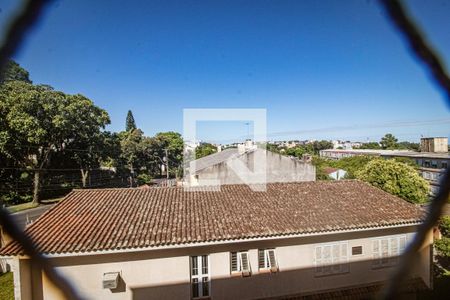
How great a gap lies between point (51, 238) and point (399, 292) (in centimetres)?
1076

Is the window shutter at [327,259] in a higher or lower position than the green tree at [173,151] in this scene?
lower

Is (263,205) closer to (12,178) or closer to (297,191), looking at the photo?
(297,191)

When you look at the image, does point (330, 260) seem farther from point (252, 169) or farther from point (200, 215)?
point (252, 169)

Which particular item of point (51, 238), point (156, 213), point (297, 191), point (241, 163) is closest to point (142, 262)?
point (156, 213)

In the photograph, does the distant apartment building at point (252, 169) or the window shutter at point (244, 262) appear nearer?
the window shutter at point (244, 262)

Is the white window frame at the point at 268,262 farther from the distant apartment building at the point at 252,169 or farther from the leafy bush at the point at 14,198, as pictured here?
the leafy bush at the point at 14,198

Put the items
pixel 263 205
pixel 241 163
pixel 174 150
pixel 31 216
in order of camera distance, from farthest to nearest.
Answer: pixel 174 150 → pixel 31 216 → pixel 241 163 → pixel 263 205

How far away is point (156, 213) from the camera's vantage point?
11000mm

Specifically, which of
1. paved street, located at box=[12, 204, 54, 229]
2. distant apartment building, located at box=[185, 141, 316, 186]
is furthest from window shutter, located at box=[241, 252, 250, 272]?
paved street, located at box=[12, 204, 54, 229]

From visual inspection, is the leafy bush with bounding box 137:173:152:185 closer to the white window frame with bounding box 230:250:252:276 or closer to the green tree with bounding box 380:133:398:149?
the white window frame with bounding box 230:250:252:276

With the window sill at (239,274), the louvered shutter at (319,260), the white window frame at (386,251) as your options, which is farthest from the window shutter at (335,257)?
the window sill at (239,274)

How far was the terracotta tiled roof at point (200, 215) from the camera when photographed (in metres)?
9.13

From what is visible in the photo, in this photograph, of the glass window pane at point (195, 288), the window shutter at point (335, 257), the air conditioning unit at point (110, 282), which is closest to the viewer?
the air conditioning unit at point (110, 282)

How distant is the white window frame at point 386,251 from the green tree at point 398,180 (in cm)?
1515
